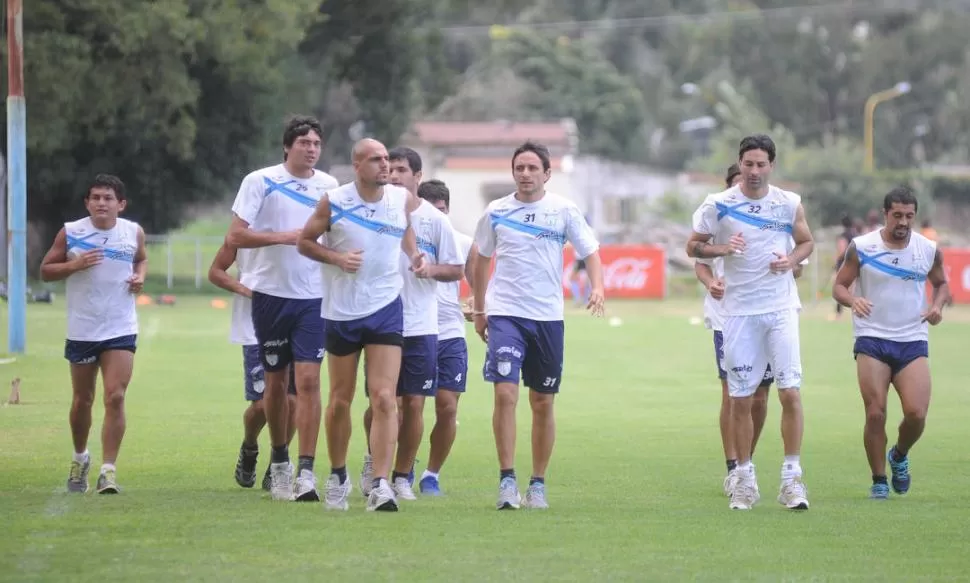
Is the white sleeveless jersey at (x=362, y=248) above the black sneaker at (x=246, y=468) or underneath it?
above

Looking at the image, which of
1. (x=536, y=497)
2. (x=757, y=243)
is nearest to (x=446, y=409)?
(x=536, y=497)

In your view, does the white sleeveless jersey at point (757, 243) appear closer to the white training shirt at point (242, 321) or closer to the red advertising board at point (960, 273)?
the white training shirt at point (242, 321)

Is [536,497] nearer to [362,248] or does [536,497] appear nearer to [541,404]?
[541,404]

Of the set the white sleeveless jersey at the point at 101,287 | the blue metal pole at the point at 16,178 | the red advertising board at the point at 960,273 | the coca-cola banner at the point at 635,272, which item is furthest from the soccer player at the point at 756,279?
the red advertising board at the point at 960,273

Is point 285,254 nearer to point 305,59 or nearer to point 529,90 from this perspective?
point 305,59

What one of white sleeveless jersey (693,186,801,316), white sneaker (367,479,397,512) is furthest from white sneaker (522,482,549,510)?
white sleeveless jersey (693,186,801,316)

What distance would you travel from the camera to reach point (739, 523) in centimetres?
1039

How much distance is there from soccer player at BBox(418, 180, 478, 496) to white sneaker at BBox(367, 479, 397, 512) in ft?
4.47

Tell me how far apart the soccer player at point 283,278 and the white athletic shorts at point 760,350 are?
2608mm

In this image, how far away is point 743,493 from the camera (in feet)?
36.5

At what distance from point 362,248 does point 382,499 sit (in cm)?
147

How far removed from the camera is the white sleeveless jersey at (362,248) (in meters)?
10.6

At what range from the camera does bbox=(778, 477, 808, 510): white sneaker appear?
11.0m

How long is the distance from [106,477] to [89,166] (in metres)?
38.5
